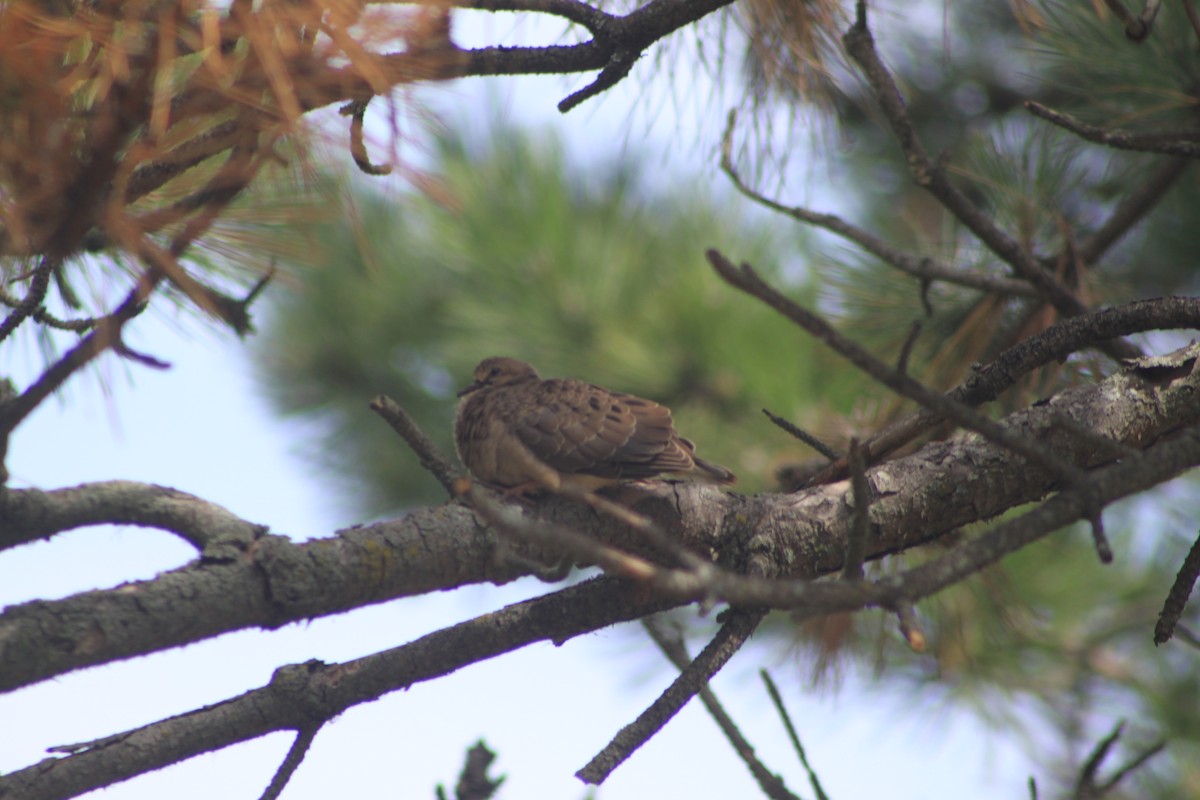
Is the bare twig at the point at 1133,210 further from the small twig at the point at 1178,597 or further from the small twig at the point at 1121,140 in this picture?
the small twig at the point at 1178,597

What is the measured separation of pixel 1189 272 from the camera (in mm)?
5215

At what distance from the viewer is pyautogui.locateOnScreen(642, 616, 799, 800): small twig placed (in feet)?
7.56

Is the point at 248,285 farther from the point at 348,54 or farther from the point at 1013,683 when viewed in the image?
the point at 1013,683

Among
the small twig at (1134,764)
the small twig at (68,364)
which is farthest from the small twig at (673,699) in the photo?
the small twig at (68,364)

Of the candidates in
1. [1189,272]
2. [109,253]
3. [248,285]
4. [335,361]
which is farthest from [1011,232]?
[335,361]

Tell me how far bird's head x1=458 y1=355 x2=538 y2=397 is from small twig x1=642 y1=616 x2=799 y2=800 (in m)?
1.69

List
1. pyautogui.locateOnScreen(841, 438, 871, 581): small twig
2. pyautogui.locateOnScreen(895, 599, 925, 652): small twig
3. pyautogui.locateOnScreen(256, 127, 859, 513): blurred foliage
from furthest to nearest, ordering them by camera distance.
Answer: pyautogui.locateOnScreen(256, 127, 859, 513): blurred foliage, pyautogui.locateOnScreen(841, 438, 871, 581): small twig, pyautogui.locateOnScreen(895, 599, 925, 652): small twig

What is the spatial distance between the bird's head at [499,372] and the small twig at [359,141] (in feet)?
6.96

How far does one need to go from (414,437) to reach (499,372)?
2.03 metres

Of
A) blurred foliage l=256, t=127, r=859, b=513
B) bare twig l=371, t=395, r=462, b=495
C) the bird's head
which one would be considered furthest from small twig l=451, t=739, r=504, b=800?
blurred foliage l=256, t=127, r=859, b=513

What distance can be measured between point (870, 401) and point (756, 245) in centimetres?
252

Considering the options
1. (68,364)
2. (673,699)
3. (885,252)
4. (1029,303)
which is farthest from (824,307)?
(68,364)

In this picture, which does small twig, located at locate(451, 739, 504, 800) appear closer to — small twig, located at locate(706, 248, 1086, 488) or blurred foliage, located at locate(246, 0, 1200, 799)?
small twig, located at locate(706, 248, 1086, 488)

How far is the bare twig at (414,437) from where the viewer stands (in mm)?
2064
